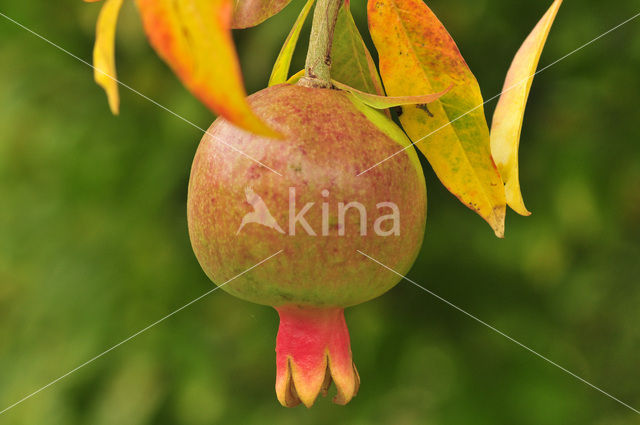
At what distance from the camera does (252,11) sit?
51 centimetres

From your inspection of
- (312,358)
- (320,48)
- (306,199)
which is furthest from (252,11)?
(312,358)

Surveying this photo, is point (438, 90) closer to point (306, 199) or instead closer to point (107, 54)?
point (306, 199)

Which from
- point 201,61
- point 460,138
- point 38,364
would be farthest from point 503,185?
point 38,364

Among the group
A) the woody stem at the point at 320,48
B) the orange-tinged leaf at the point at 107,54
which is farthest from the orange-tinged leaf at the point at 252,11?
the orange-tinged leaf at the point at 107,54

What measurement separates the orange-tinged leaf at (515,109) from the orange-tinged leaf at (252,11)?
7.3 inches

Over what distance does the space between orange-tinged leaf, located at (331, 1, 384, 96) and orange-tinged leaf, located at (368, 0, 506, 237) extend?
0.14 ft

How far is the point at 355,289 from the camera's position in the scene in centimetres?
49

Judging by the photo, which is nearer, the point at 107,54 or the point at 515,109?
the point at 107,54

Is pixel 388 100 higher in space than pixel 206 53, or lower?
lower

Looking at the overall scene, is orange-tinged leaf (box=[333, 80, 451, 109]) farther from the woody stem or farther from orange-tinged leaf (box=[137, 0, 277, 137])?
orange-tinged leaf (box=[137, 0, 277, 137])

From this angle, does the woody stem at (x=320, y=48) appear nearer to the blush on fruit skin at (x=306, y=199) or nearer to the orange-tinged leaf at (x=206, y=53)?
the blush on fruit skin at (x=306, y=199)

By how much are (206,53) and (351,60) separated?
0.33 metres

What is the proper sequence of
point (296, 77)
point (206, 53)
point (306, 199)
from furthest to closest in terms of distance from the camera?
point (296, 77) < point (306, 199) < point (206, 53)

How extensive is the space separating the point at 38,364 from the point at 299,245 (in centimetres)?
81
